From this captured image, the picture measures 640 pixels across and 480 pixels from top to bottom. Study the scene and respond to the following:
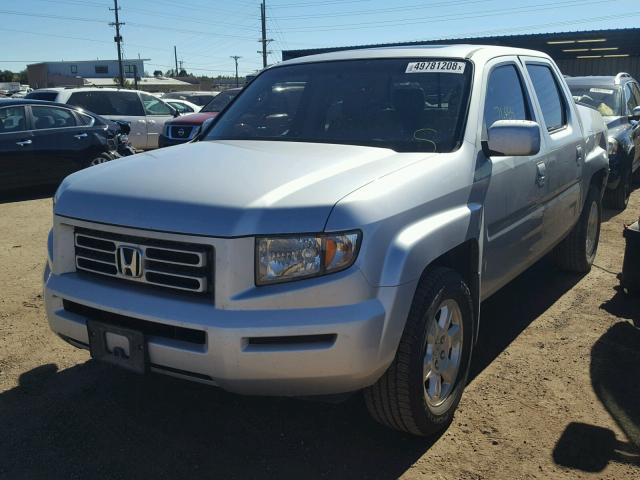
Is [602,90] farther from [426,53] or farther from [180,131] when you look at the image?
[180,131]

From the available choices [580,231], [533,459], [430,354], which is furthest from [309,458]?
[580,231]

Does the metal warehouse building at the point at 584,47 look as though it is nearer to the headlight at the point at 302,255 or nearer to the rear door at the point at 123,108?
the rear door at the point at 123,108

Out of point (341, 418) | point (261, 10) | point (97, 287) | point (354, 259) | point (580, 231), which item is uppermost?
point (261, 10)

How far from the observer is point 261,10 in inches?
2221

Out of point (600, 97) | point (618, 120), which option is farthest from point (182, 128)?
point (618, 120)

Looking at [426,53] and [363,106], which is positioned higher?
[426,53]

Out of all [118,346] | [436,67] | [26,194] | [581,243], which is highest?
[436,67]

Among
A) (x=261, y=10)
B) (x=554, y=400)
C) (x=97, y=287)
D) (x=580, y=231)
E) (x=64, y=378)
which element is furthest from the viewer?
(x=261, y=10)

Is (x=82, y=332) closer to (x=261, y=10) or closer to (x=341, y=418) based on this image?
(x=341, y=418)

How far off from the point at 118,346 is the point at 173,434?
0.66 m

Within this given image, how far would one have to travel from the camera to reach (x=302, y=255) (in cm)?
254

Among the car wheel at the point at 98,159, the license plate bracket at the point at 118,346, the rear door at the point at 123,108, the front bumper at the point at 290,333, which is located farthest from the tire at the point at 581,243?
the rear door at the point at 123,108

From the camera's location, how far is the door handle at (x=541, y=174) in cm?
404

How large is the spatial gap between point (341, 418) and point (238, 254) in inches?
51.1
